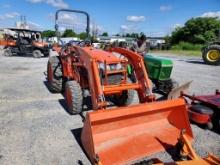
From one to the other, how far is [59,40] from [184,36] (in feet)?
134

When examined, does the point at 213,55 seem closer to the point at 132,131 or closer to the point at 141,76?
the point at 141,76

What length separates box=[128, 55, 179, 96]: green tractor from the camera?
732cm

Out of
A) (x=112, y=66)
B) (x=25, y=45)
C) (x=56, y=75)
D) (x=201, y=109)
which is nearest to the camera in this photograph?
(x=201, y=109)

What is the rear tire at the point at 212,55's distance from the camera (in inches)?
619

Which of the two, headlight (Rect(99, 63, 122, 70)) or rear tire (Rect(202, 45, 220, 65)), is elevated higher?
headlight (Rect(99, 63, 122, 70))

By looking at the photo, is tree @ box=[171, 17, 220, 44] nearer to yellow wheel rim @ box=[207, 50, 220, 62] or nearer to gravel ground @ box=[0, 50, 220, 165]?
yellow wheel rim @ box=[207, 50, 220, 62]

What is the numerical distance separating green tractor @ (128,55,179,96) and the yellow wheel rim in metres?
9.46

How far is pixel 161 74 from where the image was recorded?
735 cm

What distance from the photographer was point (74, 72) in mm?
6500

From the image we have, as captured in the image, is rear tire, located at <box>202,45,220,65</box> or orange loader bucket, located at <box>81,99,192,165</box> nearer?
orange loader bucket, located at <box>81,99,192,165</box>

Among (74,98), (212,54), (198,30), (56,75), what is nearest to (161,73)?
(56,75)

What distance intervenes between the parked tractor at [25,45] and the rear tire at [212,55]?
10.7 metres

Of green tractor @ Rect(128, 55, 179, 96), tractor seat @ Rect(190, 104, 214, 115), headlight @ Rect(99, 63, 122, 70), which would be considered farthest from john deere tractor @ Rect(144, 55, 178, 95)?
tractor seat @ Rect(190, 104, 214, 115)

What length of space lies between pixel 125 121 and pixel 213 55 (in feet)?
43.7
